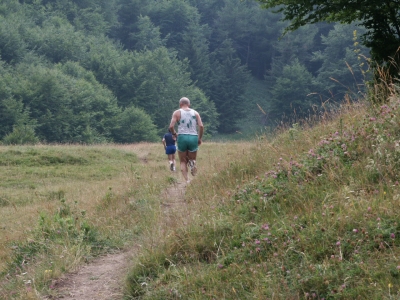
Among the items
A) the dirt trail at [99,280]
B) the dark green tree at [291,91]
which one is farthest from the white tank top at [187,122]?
the dark green tree at [291,91]

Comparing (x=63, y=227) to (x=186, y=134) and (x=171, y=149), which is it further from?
(x=171, y=149)

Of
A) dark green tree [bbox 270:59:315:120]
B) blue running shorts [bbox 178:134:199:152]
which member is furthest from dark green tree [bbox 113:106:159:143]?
blue running shorts [bbox 178:134:199:152]

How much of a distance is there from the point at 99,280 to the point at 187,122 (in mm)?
5839

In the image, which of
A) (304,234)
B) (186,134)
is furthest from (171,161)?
(304,234)

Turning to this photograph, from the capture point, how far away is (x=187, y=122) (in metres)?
11.3

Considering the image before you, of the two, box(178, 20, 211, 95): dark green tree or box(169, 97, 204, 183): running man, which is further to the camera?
box(178, 20, 211, 95): dark green tree

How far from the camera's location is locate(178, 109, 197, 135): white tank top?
37.0ft

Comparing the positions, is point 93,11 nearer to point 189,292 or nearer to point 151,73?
point 151,73

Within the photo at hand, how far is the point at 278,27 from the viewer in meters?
90.9

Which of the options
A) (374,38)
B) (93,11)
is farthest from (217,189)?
(93,11)

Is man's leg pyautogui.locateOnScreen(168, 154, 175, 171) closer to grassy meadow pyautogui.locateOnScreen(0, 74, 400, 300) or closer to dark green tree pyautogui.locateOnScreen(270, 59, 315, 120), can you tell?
grassy meadow pyautogui.locateOnScreen(0, 74, 400, 300)

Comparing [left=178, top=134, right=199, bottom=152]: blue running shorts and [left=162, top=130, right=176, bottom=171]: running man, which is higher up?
[left=178, top=134, right=199, bottom=152]: blue running shorts

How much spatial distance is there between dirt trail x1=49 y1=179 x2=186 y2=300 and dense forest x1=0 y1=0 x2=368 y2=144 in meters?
38.9

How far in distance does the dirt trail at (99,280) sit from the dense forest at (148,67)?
38920 millimetres
